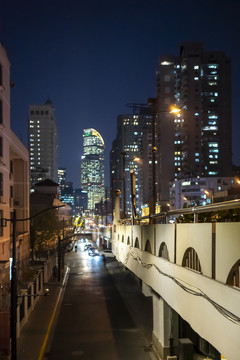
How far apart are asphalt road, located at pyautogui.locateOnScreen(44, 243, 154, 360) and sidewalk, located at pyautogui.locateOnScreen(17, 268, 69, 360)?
502 millimetres

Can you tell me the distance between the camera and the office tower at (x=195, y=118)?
144 meters

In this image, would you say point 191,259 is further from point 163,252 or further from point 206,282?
point 163,252

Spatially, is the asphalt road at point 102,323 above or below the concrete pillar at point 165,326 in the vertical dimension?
below

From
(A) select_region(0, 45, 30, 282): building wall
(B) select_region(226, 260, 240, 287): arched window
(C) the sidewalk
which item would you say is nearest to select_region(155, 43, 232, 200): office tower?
(A) select_region(0, 45, 30, 282): building wall

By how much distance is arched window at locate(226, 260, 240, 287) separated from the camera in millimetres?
7226

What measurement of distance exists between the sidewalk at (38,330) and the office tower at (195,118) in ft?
370

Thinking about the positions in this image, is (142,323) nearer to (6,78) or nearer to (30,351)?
(30,351)

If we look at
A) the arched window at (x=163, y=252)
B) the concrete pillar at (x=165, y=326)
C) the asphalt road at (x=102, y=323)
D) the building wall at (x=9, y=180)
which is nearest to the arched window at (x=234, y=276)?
the arched window at (x=163, y=252)

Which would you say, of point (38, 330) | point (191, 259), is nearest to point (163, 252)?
point (191, 259)

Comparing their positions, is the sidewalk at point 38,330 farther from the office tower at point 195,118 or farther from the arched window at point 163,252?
the office tower at point 195,118

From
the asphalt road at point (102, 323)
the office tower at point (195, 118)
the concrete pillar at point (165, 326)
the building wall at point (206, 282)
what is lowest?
the asphalt road at point (102, 323)

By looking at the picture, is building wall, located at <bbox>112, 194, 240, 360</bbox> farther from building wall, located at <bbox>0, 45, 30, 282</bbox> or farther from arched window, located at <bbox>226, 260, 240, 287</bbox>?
building wall, located at <bbox>0, 45, 30, 282</bbox>

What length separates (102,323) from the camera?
2612cm

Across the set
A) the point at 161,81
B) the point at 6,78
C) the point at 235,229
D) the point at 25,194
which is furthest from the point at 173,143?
the point at 235,229
